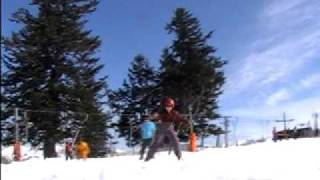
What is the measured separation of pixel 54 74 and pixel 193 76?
1339 cm

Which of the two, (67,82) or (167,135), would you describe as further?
(67,82)

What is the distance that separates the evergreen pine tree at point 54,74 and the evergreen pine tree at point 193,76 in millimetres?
→ 8515

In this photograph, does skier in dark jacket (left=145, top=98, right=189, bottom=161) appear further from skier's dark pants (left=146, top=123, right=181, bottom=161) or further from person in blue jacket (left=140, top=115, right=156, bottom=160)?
person in blue jacket (left=140, top=115, right=156, bottom=160)

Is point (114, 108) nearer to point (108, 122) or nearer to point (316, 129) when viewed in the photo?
point (108, 122)

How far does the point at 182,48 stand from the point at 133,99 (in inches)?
288

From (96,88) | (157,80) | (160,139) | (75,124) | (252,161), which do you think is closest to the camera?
(252,161)

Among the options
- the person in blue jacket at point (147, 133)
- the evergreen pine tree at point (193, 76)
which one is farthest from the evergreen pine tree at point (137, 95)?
the person in blue jacket at point (147, 133)

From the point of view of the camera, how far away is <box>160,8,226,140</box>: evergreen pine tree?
55406 millimetres

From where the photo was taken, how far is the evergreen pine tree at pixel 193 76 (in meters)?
55.4

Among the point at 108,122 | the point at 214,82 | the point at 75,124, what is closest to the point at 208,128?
the point at 214,82

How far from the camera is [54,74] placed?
45.6 metres

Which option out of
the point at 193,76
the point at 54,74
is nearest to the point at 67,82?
the point at 54,74

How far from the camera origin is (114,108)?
202 feet

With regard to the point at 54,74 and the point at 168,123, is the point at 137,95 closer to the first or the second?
the point at 54,74
